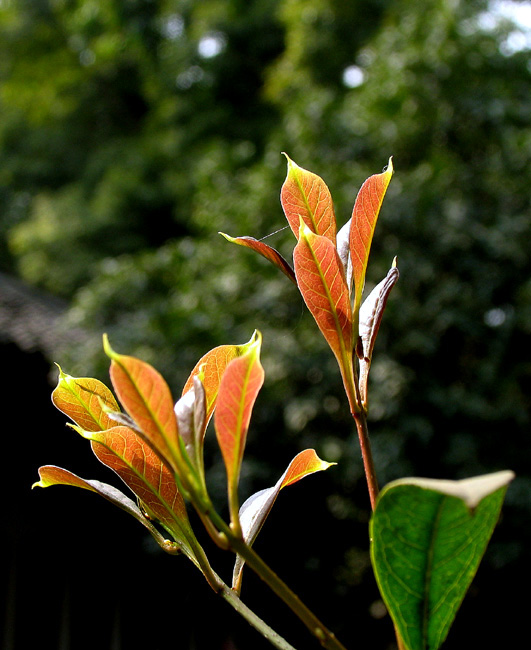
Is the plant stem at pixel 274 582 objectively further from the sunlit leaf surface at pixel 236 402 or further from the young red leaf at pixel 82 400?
the young red leaf at pixel 82 400

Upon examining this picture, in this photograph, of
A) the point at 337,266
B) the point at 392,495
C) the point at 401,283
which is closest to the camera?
the point at 392,495

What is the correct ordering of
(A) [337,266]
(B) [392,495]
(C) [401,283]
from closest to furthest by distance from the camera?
(B) [392,495], (A) [337,266], (C) [401,283]

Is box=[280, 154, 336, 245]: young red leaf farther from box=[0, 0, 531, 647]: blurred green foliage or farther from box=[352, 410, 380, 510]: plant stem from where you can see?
box=[0, 0, 531, 647]: blurred green foliage

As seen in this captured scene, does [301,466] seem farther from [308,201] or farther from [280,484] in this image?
[308,201]

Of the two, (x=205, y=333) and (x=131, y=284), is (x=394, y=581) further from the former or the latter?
(x=131, y=284)

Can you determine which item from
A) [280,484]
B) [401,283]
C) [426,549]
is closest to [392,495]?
[426,549]

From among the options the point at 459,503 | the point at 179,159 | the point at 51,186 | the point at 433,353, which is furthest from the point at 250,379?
the point at 51,186

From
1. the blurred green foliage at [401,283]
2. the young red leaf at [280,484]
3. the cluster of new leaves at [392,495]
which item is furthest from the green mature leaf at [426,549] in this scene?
the blurred green foliage at [401,283]
